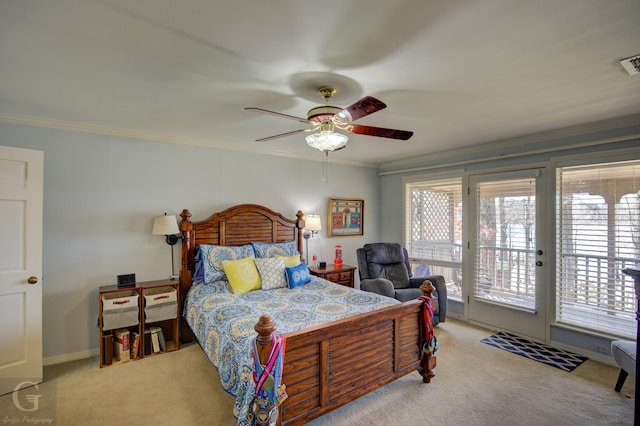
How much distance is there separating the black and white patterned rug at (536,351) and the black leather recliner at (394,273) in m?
0.66

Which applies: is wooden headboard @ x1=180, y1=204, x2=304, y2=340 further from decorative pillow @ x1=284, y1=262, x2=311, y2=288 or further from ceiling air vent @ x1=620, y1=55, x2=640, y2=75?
ceiling air vent @ x1=620, y1=55, x2=640, y2=75

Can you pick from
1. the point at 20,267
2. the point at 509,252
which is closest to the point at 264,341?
the point at 20,267

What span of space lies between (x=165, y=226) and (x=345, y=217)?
2.88 m

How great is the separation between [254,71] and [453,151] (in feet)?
11.2

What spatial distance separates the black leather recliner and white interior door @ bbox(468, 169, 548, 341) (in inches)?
23.7

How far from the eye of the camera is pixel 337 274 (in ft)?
14.5

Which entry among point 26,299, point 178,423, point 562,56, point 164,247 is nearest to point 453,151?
point 562,56

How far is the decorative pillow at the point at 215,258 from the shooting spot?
346 centimetres

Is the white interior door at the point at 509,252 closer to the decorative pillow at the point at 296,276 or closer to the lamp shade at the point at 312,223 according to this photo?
the lamp shade at the point at 312,223

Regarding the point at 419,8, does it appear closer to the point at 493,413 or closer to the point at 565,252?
the point at 493,413

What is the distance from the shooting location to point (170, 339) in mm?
3596

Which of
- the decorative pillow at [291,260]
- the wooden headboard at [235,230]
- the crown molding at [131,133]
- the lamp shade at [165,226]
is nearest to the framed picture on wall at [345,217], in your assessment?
the wooden headboard at [235,230]

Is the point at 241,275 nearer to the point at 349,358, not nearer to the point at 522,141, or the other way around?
the point at 349,358

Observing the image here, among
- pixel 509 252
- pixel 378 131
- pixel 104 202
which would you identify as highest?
pixel 378 131
